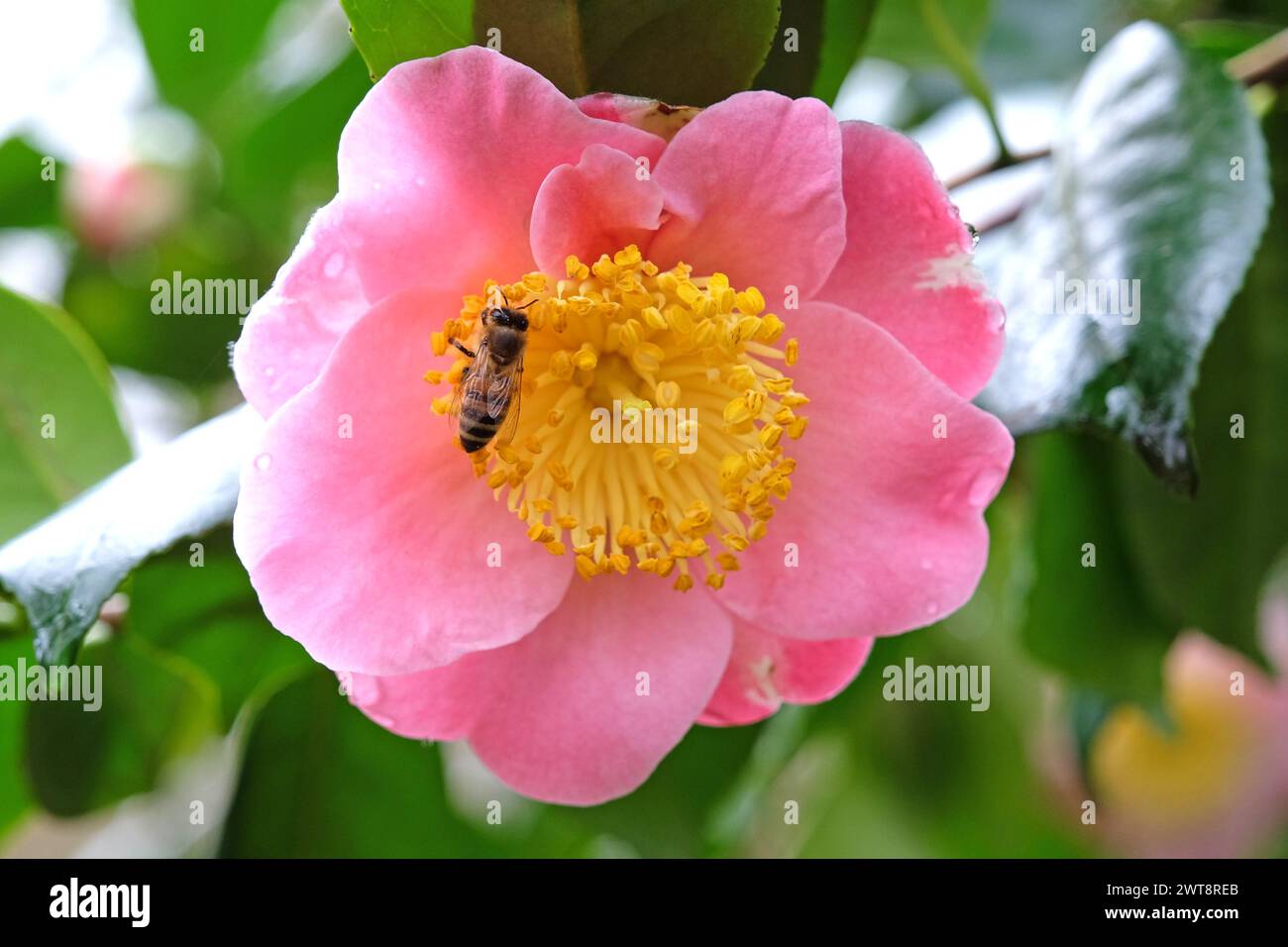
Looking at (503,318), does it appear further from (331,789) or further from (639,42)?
(331,789)

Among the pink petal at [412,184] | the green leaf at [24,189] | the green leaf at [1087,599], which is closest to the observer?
the pink petal at [412,184]

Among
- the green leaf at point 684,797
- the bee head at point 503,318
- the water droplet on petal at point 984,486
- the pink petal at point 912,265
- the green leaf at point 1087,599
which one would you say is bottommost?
the green leaf at point 684,797

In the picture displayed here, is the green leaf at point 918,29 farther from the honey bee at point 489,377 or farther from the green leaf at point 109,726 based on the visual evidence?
the green leaf at point 109,726

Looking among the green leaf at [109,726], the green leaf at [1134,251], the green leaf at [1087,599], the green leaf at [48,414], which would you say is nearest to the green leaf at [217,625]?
the green leaf at [109,726]

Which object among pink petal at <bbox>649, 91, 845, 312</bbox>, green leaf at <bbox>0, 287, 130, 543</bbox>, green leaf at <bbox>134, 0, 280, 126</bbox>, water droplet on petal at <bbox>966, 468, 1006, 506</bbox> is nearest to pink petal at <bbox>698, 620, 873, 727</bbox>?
water droplet on petal at <bbox>966, 468, 1006, 506</bbox>

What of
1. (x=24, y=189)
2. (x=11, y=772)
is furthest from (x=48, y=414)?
(x=24, y=189)
